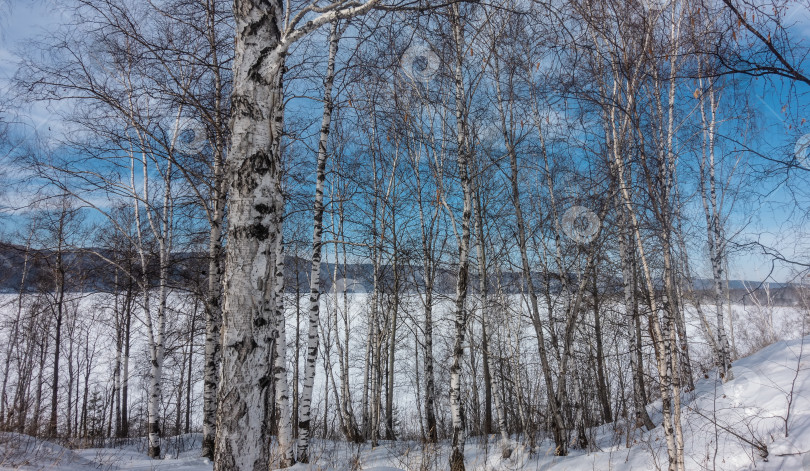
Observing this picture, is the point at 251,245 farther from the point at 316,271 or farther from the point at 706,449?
the point at 706,449

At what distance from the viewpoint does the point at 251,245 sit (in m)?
2.88

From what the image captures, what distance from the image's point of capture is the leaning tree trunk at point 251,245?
8.96 ft

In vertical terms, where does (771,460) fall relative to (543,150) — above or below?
below

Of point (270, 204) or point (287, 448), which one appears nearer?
point (270, 204)

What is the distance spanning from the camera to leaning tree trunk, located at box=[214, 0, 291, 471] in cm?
273

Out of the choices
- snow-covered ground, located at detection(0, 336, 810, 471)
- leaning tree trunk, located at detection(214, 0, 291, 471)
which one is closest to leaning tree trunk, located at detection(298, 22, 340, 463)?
snow-covered ground, located at detection(0, 336, 810, 471)

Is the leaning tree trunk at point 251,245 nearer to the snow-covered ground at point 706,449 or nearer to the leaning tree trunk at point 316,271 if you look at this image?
the snow-covered ground at point 706,449

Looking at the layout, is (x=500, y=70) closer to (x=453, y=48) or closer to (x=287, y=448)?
(x=453, y=48)

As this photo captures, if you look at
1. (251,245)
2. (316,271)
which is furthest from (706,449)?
(251,245)

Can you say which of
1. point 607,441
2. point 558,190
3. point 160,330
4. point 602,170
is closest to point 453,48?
point 602,170

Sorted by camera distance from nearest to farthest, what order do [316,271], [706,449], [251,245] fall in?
1. [251,245]
2. [706,449]
3. [316,271]

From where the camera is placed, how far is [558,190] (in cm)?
1026

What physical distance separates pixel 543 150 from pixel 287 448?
296 inches

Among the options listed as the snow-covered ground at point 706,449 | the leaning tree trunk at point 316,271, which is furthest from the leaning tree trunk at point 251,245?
the leaning tree trunk at point 316,271
